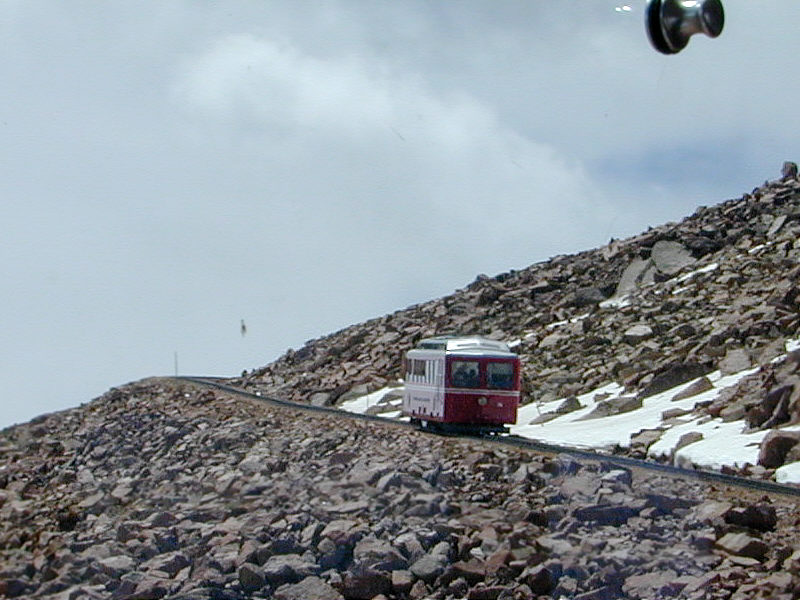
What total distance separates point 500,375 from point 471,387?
0.99 m

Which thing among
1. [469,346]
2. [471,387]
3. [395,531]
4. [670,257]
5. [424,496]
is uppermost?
[670,257]

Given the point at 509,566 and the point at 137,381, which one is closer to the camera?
the point at 509,566

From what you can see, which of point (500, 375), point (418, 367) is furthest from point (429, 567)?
point (418, 367)

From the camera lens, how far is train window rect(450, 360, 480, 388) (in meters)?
27.9

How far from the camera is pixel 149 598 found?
1441cm

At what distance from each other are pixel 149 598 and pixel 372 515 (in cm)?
320

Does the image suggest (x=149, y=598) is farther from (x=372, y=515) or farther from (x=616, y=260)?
(x=616, y=260)

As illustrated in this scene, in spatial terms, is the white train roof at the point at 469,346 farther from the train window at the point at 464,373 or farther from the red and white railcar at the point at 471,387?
the train window at the point at 464,373

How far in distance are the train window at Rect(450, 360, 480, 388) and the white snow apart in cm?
198

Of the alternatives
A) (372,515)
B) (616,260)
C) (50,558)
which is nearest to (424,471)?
(372,515)

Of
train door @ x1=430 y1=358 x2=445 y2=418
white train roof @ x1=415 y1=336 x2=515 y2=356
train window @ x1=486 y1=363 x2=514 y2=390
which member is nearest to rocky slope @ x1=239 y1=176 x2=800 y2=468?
train window @ x1=486 y1=363 x2=514 y2=390

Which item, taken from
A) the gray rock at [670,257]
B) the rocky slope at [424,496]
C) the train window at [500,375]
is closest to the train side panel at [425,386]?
the train window at [500,375]

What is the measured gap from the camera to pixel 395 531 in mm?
14641

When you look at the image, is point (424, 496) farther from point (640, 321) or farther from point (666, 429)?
point (640, 321)
